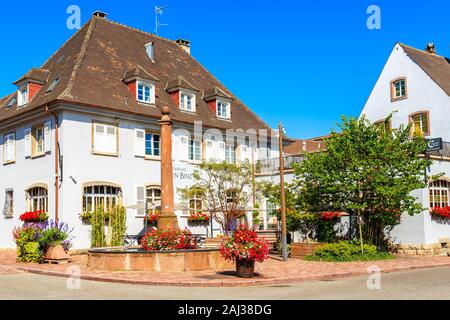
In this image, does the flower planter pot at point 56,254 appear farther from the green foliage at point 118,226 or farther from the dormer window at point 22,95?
the dormer window at point 22,95

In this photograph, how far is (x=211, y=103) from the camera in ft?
107

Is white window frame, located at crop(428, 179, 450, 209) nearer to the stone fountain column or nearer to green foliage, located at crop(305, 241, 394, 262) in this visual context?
green foliage, located at crop(305, 241, 394, 262)

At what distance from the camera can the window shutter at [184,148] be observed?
2970cm

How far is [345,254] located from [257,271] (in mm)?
5158

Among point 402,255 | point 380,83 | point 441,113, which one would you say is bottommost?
point 402,255

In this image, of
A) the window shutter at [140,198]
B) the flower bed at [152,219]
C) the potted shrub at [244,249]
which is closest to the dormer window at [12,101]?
the window shutter at [140,198]

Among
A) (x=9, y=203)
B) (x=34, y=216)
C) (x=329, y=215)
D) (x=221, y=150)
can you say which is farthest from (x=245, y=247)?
(x=9, y=203)

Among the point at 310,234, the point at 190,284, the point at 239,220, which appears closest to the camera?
the point at 190,284

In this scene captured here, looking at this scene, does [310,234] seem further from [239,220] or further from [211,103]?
[211,103]

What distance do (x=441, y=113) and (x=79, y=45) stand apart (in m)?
20.3

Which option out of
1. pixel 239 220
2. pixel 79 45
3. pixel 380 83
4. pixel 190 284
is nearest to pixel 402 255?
pixel 239 220

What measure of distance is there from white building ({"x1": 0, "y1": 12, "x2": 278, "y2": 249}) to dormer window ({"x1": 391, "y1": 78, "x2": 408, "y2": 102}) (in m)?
8.65

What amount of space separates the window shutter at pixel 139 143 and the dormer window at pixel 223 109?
5902 mm

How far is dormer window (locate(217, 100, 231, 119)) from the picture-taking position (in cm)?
3266
